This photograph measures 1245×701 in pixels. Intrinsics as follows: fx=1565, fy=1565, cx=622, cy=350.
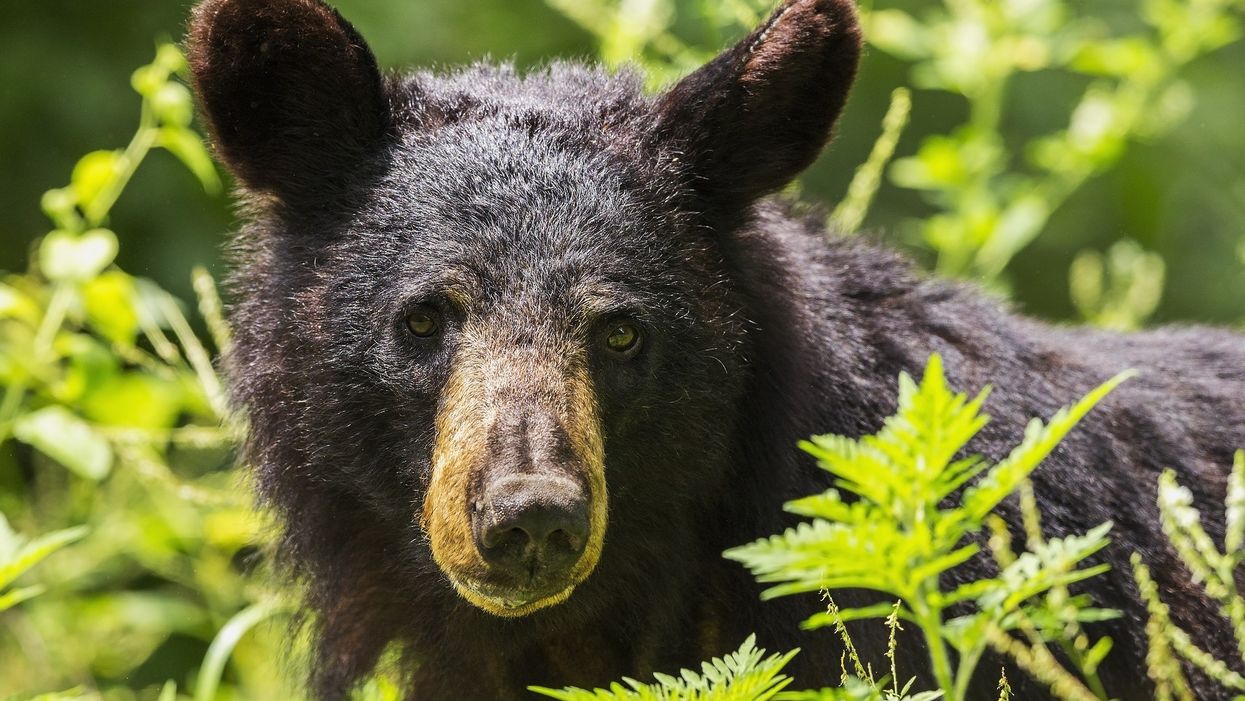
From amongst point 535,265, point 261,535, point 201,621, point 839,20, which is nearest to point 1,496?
point 201,621

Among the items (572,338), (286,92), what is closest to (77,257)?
(286,92)

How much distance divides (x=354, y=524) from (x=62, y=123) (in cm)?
434

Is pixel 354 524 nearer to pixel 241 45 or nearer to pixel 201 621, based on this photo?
pixel 241 45

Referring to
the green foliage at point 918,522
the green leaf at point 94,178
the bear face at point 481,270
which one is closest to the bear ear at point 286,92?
the bear face at point 481,270

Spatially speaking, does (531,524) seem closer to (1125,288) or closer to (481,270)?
(481,270)

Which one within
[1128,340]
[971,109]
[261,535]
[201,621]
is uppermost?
[971,109]

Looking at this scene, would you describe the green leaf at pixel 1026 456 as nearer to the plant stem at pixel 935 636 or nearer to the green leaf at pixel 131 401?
the plant stem at pixel 935 636

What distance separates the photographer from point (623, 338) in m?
3.51

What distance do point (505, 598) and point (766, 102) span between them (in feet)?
4.54

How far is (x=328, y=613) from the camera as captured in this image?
404cm

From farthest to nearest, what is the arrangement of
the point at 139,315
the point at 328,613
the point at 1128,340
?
1. the point at 139,315
2. the point at 1128,340
3. the point at 328,613

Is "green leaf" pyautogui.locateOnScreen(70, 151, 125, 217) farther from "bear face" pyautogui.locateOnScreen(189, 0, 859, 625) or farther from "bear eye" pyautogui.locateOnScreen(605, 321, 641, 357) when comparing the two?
"bear eye" pyautogui.locateOnScreen(605, 321, 641, 357)

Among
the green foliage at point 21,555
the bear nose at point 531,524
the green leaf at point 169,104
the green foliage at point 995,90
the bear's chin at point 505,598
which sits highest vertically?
the green foliage at point 995,90

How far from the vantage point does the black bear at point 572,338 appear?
350 centimetres
